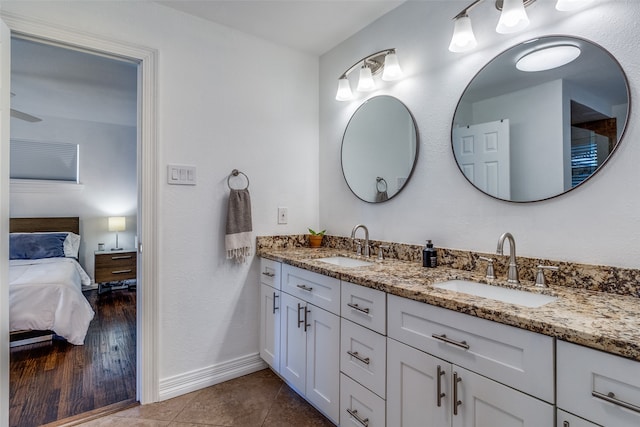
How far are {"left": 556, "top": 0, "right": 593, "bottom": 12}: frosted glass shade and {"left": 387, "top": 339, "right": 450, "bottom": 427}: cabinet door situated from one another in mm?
1377

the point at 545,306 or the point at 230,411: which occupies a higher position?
the point at 545,306

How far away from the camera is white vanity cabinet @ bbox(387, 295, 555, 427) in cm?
85

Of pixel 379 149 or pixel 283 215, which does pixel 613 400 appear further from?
pixel 283 215

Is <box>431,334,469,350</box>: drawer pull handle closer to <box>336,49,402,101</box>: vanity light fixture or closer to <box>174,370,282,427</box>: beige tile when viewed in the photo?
<box>174,370,282,427</box>: beige tile

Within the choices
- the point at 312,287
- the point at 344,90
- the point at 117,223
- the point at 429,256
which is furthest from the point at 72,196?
the point at 429,256

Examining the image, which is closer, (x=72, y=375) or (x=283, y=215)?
(x=72, y=375)

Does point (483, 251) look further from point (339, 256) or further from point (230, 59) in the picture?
point (230, 59)

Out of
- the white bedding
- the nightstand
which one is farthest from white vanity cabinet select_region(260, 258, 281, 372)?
the nightstand

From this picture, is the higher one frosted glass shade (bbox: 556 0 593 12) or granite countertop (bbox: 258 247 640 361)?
frosted glass shade (bbox: 556 0 593 12)

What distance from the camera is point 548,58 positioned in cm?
131

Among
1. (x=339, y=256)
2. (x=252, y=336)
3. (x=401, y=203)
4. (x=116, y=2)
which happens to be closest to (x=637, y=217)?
(x=401, y=203)

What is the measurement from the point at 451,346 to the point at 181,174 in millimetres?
1705

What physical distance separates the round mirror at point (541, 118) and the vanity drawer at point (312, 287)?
2.82ft

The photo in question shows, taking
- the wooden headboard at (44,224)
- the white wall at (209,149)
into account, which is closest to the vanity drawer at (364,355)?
the white wall at (209,149)
